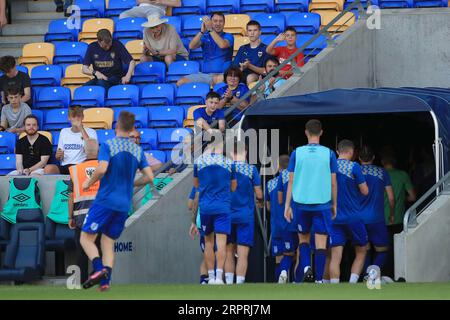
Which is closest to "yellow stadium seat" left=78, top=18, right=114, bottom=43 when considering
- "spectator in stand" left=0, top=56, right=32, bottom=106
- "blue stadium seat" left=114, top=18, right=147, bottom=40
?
"blue stadium seat" left=114, top=18, right=147, bottom=40

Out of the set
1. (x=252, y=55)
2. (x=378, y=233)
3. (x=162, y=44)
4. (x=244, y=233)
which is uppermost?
(x=162, y=44)

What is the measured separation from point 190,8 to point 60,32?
2231 mm

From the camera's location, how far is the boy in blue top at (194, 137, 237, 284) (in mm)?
16344

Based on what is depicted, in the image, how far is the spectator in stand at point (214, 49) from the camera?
2088cm

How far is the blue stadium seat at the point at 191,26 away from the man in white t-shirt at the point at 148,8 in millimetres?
422

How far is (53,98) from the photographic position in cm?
2144

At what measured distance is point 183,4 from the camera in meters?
23.1

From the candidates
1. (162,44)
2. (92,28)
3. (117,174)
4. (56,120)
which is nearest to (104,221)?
(117,174)

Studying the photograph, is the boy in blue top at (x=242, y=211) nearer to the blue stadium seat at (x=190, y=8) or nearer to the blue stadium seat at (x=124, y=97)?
the blue stadium seat at (x=124, y=97)

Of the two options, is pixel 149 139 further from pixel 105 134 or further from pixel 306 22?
pixel 306 22

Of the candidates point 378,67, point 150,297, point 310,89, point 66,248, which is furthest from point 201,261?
point 150,297

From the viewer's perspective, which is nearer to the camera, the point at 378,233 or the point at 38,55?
the point at 378,233

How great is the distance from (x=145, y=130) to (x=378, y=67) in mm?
3733

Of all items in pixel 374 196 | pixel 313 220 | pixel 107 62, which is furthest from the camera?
pixel 107 62
